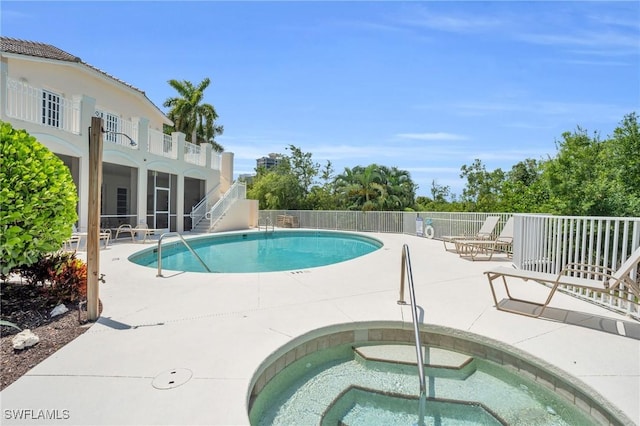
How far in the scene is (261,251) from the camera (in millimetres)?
13227

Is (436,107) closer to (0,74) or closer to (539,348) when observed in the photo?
(539,348)

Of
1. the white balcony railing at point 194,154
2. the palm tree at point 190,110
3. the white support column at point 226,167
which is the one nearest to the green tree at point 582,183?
the white balcony railing at point 194,154

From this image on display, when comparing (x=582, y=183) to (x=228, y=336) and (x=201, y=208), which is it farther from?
(x=201, y=208)

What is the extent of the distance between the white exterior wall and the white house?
1.2 inches

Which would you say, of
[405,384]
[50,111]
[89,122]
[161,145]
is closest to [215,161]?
[161,145]

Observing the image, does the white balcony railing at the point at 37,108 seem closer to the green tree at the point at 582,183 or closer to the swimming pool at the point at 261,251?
the swimming pool at the point at 261,251

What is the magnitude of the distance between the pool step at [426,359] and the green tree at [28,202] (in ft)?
13.5

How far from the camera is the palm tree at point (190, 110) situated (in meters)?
26.2

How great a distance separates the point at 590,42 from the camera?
823 cm

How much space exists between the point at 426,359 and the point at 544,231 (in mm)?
4637

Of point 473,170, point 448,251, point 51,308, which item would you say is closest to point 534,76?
point 448,251

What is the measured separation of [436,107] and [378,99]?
417 centimetres

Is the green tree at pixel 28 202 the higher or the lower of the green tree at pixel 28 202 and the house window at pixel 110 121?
the lower

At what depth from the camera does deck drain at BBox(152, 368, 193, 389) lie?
2.50 metres
